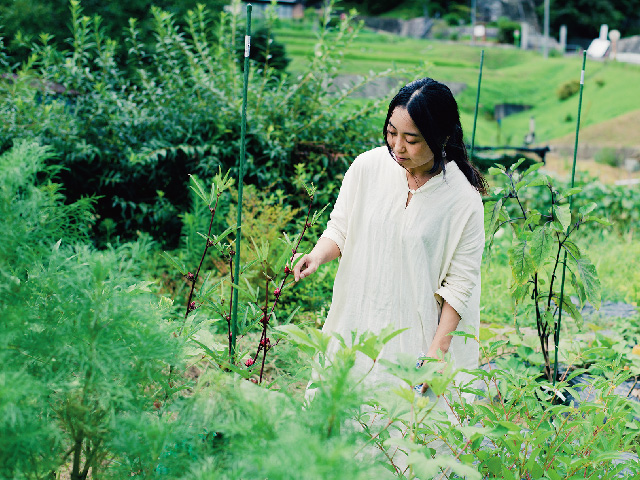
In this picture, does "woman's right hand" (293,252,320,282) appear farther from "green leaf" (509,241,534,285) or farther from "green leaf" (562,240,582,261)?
"green leaf" (562,240,582,261)

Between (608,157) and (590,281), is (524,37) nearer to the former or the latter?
(608,157)

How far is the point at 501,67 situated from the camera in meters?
26.9

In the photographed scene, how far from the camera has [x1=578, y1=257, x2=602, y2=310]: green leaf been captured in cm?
222

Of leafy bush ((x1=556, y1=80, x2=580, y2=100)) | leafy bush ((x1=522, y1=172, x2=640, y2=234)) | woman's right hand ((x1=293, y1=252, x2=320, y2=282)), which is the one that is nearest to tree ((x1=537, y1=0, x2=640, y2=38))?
leafy bush ((x1=556, y1=80, x2=580, y2=100))

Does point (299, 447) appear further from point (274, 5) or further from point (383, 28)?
point (383, 28)

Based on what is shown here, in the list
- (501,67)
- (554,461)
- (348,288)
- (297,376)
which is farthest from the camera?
(501,67)

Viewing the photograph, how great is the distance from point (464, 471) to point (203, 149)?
357 cm

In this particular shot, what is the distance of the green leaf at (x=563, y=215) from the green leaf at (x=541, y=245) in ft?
0.21

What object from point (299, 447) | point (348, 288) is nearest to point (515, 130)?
point (348, 288)

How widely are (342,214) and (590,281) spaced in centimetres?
101

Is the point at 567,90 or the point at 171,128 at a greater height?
the point at 567,90

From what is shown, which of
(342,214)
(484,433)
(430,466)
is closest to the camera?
(430,466)

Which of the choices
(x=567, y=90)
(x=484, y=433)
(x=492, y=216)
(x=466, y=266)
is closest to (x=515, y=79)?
A: (x=567, y=90)

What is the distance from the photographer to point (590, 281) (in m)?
2.25
